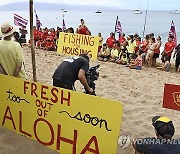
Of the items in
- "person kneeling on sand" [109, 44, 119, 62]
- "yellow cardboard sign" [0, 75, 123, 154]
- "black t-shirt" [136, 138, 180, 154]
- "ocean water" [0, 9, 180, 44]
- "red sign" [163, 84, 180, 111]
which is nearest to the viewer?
"black t-shirt" [136, 138, 180, 154]

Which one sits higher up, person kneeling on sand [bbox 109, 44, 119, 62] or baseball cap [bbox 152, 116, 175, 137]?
baseball cap [bbox 152, 116, 175, 137]

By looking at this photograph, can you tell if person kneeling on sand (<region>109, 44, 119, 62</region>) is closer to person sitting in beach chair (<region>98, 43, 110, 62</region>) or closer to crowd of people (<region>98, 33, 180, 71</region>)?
crowd of people (<region>98, 33, 180, 71</region>)

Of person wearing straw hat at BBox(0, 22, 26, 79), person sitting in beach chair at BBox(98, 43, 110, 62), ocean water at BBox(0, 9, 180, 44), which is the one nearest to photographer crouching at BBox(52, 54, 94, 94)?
person wearing straw hat at BBox(0, 22, 26, 79)

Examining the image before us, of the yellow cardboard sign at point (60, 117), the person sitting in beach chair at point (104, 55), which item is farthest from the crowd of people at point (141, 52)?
the yellow cardboard sign at point (60, 117)

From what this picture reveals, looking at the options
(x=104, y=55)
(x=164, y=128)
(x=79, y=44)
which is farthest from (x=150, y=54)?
(x=164, y=128)

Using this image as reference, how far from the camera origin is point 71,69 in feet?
13.7

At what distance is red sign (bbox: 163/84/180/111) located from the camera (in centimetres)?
360

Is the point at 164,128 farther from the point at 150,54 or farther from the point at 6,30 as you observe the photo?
the point at 150,54

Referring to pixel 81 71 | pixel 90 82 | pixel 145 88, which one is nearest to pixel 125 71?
pixel 145 88

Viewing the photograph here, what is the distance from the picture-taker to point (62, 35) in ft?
28.3

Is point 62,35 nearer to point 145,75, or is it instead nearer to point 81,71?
point 145,75

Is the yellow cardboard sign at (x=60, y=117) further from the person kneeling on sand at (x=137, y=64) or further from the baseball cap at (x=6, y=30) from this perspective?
the person kneeling on sand at (x=137, y=64)

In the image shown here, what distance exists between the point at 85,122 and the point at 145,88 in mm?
4400

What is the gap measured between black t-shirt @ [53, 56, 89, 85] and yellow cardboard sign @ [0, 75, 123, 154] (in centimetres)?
77
